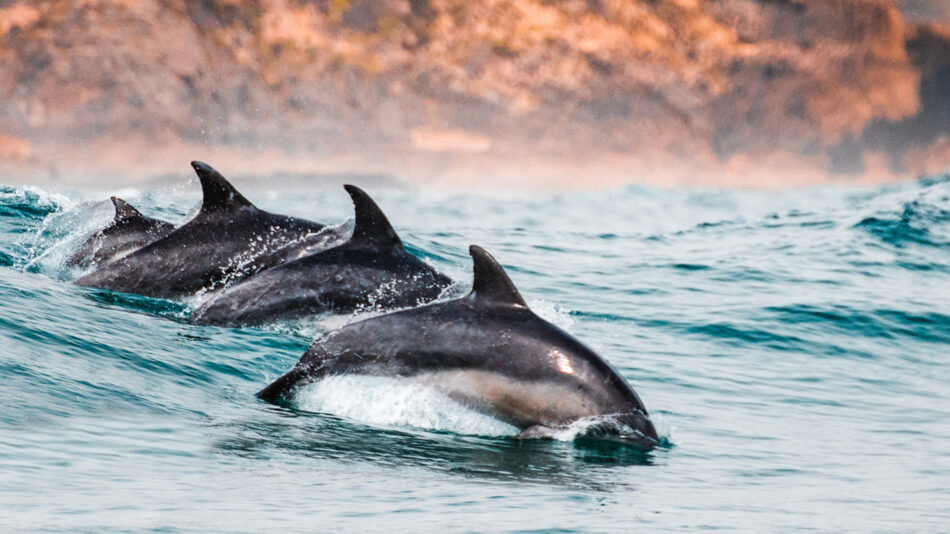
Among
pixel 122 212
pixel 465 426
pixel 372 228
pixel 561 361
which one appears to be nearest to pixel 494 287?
pixel 561 361

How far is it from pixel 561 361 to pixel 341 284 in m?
3.73

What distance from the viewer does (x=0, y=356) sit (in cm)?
1022

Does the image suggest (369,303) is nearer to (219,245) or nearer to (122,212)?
(219,245)

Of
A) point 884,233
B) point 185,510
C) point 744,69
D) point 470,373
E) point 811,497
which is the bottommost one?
point 185,510

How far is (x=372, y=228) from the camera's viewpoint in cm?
1214

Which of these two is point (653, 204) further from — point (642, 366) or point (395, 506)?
point (395, 506)

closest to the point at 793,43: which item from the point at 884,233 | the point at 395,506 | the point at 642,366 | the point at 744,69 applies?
the point at 744,69

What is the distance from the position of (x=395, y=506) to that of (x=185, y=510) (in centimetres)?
131

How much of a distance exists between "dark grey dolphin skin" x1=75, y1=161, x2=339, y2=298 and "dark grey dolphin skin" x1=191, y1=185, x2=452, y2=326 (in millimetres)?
600

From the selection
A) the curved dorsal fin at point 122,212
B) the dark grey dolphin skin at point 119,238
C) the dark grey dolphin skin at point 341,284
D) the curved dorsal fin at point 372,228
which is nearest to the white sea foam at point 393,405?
the dark grey dolphin skin at point 341,284

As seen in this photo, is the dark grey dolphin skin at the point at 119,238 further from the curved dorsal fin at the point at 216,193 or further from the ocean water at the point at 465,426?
the curved dorsal fin at the point at 216,193

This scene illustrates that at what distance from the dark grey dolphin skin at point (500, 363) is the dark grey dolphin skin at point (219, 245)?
3740mm

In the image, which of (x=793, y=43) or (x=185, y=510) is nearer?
(x=185, y=510)

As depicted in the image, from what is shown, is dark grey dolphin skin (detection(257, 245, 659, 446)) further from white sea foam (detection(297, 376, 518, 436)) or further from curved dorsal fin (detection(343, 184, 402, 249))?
curved dorsal fin (detection(343, 184, 402, 249))
